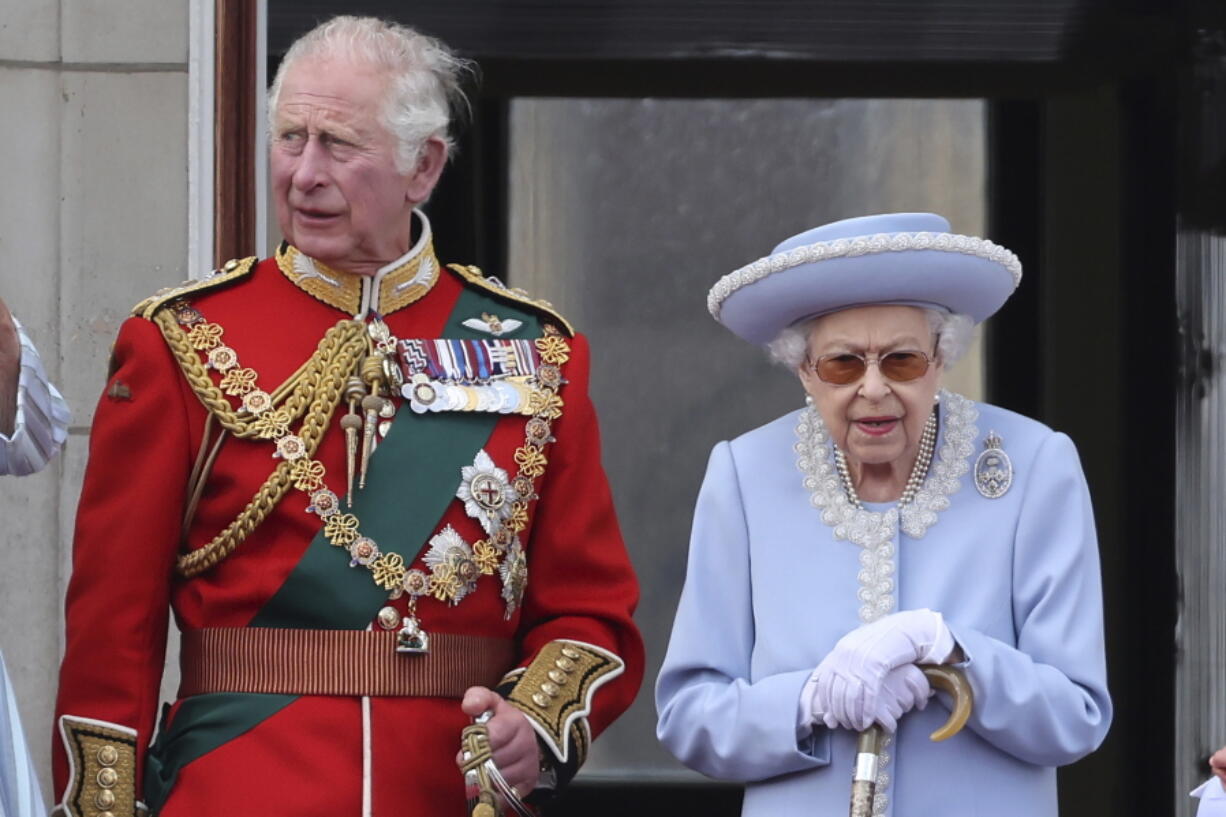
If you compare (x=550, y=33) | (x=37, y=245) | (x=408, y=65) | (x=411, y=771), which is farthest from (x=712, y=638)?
(x=550, y=33)

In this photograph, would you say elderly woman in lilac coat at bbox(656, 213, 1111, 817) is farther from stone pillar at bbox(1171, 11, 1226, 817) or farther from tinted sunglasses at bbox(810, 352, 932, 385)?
stone pillar at bbox(1171, 11, 1226, 817)

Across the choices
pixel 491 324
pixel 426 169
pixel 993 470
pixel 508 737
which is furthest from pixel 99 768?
pixel 993 470

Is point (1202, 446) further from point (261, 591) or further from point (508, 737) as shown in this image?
point (261, 591)

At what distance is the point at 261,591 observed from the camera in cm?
412

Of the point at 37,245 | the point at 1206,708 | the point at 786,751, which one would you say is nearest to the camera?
the point at 786,751

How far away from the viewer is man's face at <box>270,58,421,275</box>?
4.20 meters

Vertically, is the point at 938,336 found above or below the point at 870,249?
below

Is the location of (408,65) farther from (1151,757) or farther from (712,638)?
(1151,757)

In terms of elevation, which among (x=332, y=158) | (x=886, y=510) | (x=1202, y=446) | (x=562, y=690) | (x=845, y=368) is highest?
(x=332, y=158)

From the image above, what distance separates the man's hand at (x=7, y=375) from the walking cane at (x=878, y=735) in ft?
4.30

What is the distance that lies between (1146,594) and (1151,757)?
1.22ft

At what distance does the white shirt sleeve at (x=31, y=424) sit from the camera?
3.81 m

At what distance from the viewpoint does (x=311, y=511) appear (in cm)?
416

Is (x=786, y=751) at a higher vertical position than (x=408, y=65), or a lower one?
lower
